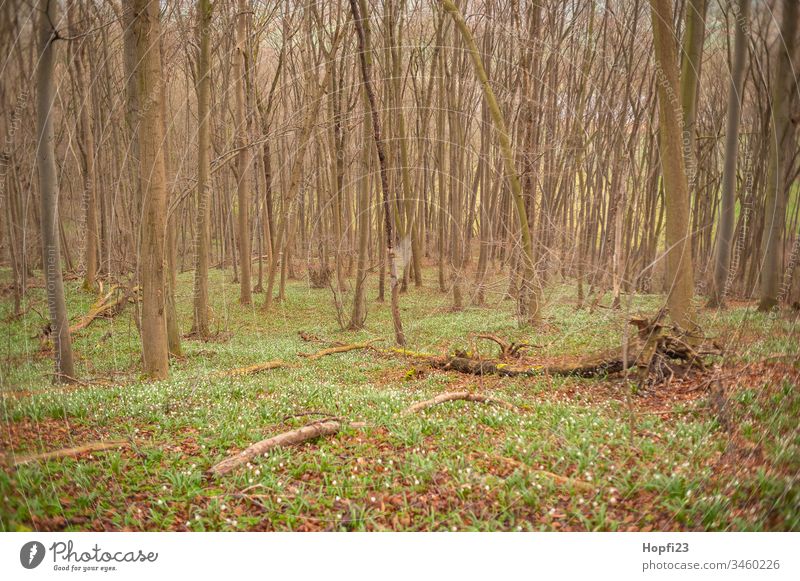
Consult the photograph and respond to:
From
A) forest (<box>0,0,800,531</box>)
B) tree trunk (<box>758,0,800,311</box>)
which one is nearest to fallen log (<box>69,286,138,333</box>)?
forest (<box>0,0,800,531</box>)

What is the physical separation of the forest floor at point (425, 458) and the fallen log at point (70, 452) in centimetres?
3

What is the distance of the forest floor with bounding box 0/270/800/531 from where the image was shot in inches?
87.7

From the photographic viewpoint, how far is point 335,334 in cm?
1311

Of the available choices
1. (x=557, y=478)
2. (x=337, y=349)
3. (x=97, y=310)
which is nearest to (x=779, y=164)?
(x=557, y=478)

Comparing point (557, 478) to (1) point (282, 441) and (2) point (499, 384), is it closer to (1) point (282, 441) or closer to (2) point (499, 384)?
(1) point (282, 441)

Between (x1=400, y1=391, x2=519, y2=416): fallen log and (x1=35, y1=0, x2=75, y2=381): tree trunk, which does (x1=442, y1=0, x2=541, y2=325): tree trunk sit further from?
(x1=35, y1=0, x2=75, y2=381): tree trunk

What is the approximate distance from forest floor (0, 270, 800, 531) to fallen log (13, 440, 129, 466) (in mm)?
32

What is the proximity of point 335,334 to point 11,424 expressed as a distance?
428 inches

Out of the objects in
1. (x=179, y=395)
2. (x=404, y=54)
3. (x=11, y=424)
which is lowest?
(x=179, y=395)

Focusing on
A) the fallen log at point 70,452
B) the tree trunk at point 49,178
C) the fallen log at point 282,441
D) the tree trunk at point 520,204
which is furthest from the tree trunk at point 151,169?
the tree trunk at point 520,204

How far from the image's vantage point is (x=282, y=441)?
10.7 ft
